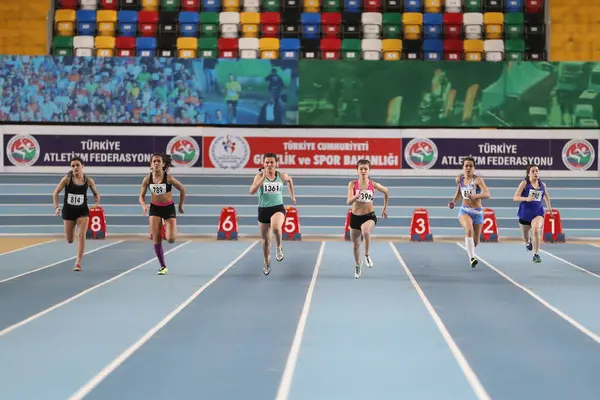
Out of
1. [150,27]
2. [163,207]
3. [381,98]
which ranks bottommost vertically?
[163,207]

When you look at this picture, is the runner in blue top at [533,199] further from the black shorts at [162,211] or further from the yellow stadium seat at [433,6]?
the yellow stadium seat at [433,6]

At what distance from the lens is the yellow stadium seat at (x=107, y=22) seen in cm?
2569

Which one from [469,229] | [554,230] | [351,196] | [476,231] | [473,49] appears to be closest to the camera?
[351,196]

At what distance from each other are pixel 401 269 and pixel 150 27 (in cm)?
1374

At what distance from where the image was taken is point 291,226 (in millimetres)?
21062

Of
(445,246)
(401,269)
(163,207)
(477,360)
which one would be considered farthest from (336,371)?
(445,246)

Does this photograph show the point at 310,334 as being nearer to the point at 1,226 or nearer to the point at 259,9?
the point at 1,226

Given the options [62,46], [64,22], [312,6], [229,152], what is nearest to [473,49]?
[312,6]

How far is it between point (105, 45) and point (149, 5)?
1.96 metres

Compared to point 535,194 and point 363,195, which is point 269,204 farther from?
point 535,194

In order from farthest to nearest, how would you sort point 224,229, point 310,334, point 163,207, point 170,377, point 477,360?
point 224,229 → point 163,207 → point 310,334 → point 477,360 → point 170,377

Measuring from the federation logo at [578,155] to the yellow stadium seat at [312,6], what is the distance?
792cm

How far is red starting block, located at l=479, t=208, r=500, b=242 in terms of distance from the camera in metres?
20.8

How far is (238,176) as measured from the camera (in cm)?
2325
